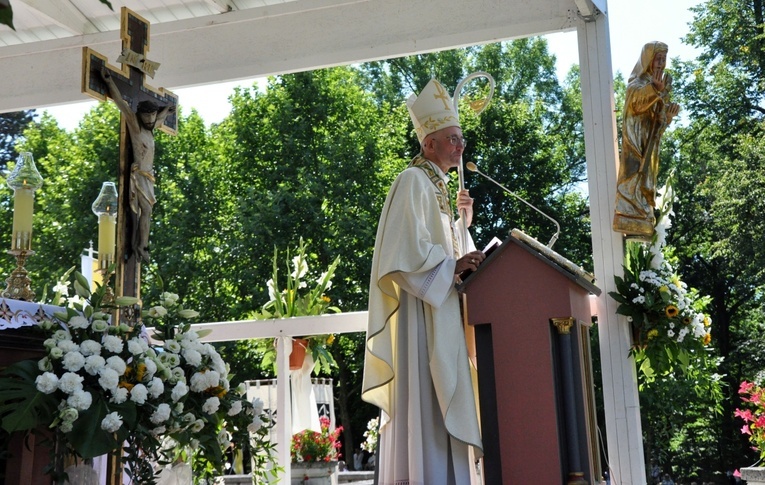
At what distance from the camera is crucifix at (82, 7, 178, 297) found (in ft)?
13.3

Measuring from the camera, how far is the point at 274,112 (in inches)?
797

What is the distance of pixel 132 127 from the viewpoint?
14.1ft

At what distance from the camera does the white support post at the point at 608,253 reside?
530cm

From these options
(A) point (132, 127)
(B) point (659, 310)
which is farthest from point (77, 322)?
(B) point (659, 310)

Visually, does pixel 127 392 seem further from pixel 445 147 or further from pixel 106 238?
pixel 445 147

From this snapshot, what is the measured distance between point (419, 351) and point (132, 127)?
1762 mm

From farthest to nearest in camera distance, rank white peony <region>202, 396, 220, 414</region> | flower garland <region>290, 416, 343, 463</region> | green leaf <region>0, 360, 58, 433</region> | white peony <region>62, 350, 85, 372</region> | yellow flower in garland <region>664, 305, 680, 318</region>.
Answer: flower garland <region>290, 416, 343, 463</region>
yellow flower in garland <region>664, 305, 680, 318</region>
white peony <region>202, 396, 220, 414</region>
white peony <region>62, 350, 85, 372</region>
green leaf <region>0, 360, 58, 433</region>

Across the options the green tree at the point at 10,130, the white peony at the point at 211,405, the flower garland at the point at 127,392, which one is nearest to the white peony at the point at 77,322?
the flower garland at the point at 127,392

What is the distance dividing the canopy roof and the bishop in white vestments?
260 centimetres

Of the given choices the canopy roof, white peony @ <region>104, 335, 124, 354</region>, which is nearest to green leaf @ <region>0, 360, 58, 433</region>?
white peony @ <region>104, 335, 124, 354</region>

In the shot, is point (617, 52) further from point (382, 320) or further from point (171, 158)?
point (382, 320)

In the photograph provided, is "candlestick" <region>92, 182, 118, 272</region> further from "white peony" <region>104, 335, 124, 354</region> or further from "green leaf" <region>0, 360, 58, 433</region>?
"green leaf" <region>0, 360, 58, 433</region>

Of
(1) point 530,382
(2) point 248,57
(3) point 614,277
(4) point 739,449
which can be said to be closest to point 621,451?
(3) point 614,277

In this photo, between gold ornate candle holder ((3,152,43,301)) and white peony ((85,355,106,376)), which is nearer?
white peony ((85,355,106,376))
